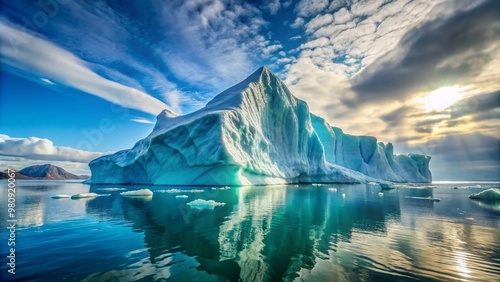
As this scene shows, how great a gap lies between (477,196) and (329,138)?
1726 inches

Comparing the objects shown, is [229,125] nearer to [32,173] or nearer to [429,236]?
[429,236]

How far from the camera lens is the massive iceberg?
104 feet

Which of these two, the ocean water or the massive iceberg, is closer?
the ocean water

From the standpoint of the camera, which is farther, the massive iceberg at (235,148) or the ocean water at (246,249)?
the massive iceberg at (235,148)

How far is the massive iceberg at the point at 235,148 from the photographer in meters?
31.8

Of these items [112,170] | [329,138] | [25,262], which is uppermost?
[329,138]

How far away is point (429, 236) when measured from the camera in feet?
26.7

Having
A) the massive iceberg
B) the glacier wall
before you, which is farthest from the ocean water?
the glacier wall

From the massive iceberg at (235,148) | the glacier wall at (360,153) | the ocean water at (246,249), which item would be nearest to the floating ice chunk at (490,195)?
the ocean water at (246,249)

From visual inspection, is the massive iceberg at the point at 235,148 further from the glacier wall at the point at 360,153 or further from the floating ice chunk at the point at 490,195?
the floating ice chunk at the point at 490,195

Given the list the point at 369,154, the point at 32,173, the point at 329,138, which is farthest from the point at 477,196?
the point at 32,173

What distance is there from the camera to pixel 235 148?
32219 millimetres

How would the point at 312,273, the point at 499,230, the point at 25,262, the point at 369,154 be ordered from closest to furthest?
the point at 312,273
the point at 25,262
the point at 499,230
the point at 369,154

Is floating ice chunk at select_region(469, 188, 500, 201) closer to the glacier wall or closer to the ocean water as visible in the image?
the ocean water
